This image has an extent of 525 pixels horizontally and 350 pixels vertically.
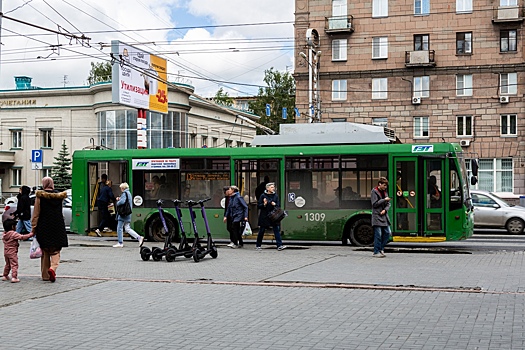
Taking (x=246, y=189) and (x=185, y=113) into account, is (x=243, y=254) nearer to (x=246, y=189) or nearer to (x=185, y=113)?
(x=246, y=189)

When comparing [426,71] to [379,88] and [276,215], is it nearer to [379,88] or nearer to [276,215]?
[379,88]

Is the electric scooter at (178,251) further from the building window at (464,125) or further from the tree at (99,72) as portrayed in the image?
the tree at (99,72)

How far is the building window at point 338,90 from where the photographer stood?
46.0m

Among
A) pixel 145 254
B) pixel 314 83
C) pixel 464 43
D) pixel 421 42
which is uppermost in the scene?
pixel 421 42

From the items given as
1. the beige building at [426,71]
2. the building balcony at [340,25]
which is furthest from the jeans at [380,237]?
the building balcony at [340,25]

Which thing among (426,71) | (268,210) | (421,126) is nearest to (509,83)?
(426,71)

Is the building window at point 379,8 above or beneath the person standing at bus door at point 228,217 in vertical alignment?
above

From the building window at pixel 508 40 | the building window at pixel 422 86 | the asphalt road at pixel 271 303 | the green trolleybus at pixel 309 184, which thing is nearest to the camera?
the asphalt road at pixel 271 303

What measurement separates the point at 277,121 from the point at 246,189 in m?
59.6

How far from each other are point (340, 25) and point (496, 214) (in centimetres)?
2254

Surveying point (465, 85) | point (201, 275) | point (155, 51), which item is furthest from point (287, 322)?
point (465, 85)

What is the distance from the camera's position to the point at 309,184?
20328mm

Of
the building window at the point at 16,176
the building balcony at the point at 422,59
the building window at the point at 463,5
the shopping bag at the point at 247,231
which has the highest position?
the building window at the point at 463,5

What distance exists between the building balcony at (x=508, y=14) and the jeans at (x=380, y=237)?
97.2ft
